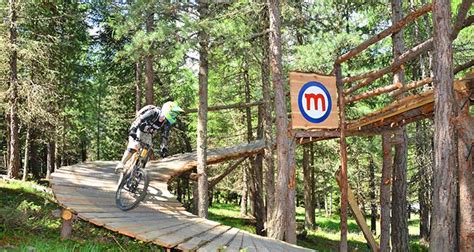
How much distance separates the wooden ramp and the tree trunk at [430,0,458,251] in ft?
8.13

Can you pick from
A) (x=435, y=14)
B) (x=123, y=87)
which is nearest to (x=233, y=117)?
(x=123, y=87)

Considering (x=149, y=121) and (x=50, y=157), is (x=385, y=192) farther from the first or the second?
(x=50, y=157)

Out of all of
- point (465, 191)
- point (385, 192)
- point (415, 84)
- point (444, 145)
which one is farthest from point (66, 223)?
point (385, 192)

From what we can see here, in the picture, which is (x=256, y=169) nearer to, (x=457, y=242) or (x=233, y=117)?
(x=233, y=117)

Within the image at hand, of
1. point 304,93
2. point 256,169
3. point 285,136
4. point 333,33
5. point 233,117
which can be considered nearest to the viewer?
point 304,93

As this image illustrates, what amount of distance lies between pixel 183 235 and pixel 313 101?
140 inches

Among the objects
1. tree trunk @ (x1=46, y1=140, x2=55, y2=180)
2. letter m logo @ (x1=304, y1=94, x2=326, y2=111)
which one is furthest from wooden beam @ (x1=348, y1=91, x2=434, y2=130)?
tree trunk @ (x1=46, y1=140, x2=55, y2=180)

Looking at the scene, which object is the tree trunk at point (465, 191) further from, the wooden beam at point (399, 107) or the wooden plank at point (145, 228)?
the wooden plank at point (145, 228)

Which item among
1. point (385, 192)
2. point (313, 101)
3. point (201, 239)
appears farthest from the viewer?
point (385, 192)

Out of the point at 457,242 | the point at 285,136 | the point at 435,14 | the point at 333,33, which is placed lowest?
the point at 457,242

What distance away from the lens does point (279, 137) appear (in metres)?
9.65

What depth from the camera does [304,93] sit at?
26.0 ft

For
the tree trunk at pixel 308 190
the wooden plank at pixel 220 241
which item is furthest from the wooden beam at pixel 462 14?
the tree trunk at pixel 308 190

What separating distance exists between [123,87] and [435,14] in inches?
742
